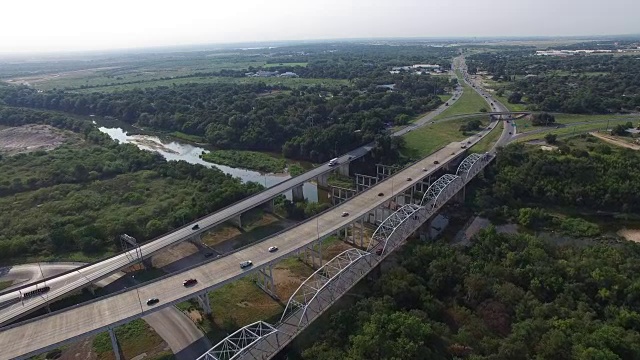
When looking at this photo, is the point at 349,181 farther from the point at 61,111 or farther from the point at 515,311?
the point at 61,111

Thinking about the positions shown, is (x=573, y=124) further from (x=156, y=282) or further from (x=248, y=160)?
(x=156, y=282)

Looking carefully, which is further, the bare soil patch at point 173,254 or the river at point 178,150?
the river at point 178,150

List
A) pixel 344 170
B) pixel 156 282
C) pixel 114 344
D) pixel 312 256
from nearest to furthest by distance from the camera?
pixel 114 344 → pixel 156 282 → pixel 312 256 → pixel 344 170

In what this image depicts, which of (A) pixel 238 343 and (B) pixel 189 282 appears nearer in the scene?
(A) pixel 238 343

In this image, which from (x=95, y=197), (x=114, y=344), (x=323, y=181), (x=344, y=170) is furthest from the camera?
(x=344, y=170)

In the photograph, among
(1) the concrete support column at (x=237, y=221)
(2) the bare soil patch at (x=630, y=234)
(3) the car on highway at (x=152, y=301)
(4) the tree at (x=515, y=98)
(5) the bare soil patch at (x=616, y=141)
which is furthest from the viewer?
(4) the tree at (x=515, y=98)

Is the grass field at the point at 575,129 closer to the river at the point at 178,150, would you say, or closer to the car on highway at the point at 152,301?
the river at the point at 178,150

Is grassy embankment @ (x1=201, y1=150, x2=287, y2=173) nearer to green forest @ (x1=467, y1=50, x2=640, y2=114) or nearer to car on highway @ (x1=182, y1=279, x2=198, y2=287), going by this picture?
car on highway @ (x1=182, y1=279, x2=198, y2=287)

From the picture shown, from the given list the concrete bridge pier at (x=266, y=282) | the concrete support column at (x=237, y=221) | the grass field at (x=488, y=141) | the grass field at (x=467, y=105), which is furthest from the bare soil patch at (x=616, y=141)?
the concrete bridge pier at (x=266, y=282)

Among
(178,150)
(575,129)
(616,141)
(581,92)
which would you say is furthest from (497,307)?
(581,92)
